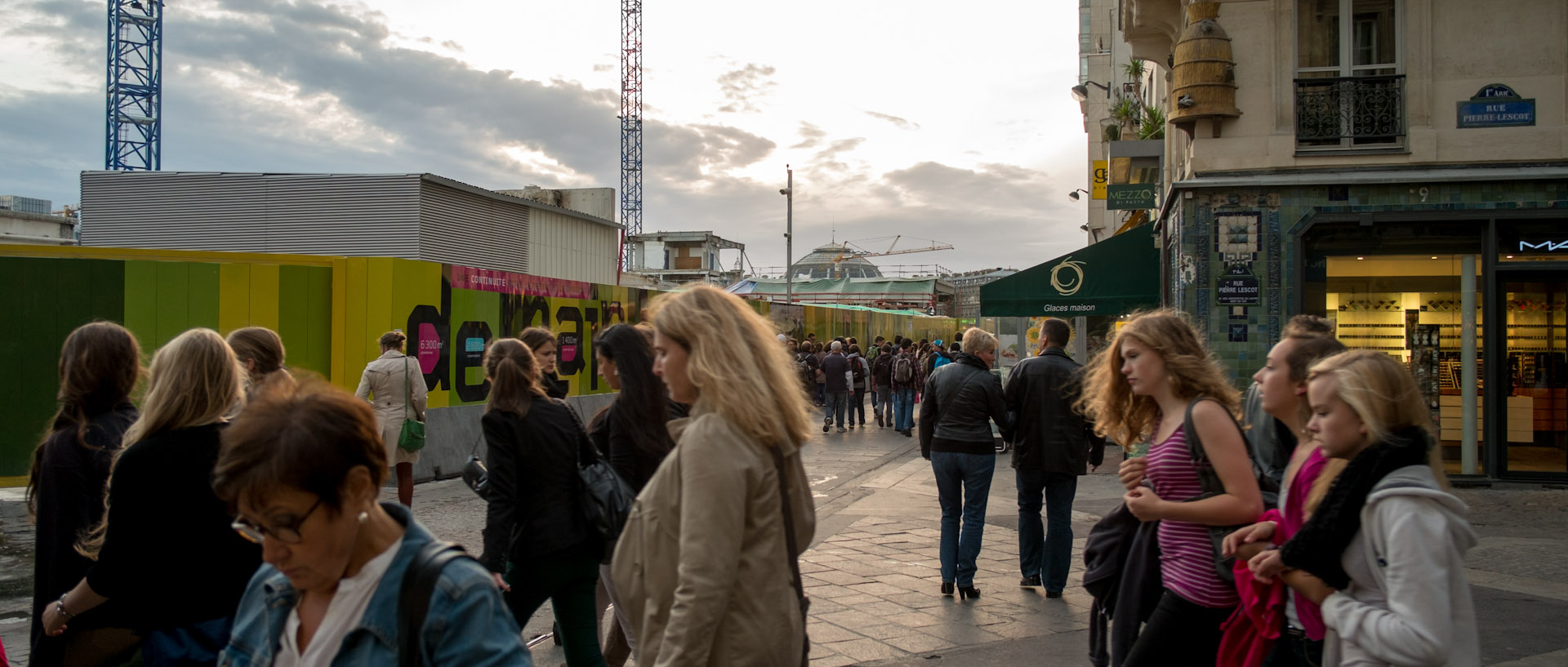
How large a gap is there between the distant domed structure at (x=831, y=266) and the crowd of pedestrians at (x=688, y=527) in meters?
108

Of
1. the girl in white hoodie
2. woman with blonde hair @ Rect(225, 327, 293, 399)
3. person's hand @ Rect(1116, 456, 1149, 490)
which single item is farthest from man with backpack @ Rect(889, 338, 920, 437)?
the girl in white hoodie

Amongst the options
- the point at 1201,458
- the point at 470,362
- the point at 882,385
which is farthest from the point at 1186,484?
the point at 882,385

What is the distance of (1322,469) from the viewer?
2908 mm

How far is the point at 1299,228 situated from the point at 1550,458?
3678 mm

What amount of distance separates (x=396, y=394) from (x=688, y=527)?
757cm

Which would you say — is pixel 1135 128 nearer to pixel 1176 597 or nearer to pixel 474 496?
pixel 474 496

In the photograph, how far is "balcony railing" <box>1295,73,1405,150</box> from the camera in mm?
11867

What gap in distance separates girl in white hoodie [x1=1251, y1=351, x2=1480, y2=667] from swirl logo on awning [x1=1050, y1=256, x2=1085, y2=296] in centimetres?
1189

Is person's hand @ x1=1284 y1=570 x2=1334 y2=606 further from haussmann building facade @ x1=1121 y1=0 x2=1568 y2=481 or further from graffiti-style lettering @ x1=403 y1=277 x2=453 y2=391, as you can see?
graffiti-style lettering @ x1=403 y1=277 x2=453 y2=391

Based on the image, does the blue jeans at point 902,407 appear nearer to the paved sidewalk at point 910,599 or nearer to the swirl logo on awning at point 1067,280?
the swirl logo on awning at point 1067,280

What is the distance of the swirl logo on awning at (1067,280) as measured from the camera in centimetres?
1450

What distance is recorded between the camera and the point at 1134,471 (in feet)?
11.6

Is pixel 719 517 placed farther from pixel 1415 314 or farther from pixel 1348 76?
pixel 1415 314

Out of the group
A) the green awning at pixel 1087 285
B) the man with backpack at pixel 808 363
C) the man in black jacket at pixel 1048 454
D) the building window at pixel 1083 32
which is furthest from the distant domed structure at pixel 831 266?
the man in black jacket at pixel 1048 454
